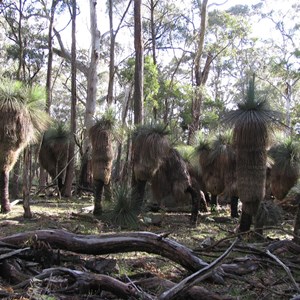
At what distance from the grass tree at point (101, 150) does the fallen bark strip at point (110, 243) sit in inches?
285

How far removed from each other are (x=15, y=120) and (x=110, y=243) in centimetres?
733

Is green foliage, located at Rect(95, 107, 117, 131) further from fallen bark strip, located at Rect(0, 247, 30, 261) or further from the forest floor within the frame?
fallen bark strip, located at Rect(0, 247, 30, 261)

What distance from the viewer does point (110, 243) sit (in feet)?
20.2

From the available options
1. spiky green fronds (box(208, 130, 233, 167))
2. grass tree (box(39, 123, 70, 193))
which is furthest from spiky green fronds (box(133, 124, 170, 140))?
grass tree (box(39, 123, 70, 193))

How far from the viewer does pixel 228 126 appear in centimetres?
1091

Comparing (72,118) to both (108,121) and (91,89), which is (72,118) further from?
(108,121)

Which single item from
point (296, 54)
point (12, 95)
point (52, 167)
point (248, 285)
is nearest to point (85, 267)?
point (248, 285)

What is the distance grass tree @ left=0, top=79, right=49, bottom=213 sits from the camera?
12188mm

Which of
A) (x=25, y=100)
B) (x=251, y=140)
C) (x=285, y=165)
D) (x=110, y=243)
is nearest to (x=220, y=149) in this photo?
(x=285, y=165)

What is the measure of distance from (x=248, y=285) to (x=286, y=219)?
1040 cm

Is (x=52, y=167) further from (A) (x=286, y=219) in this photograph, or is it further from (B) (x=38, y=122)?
(A) (x=286, y=219)

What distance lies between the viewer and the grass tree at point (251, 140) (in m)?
10.4

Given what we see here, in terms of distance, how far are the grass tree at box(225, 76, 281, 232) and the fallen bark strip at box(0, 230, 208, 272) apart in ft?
16.5

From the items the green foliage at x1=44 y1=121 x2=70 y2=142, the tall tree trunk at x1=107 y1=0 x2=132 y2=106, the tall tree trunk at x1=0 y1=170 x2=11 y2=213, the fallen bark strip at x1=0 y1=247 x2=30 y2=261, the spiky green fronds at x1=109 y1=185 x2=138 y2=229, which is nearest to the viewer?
the fallen bark strip at x1=0 y1=247 x2=30 y2=261
